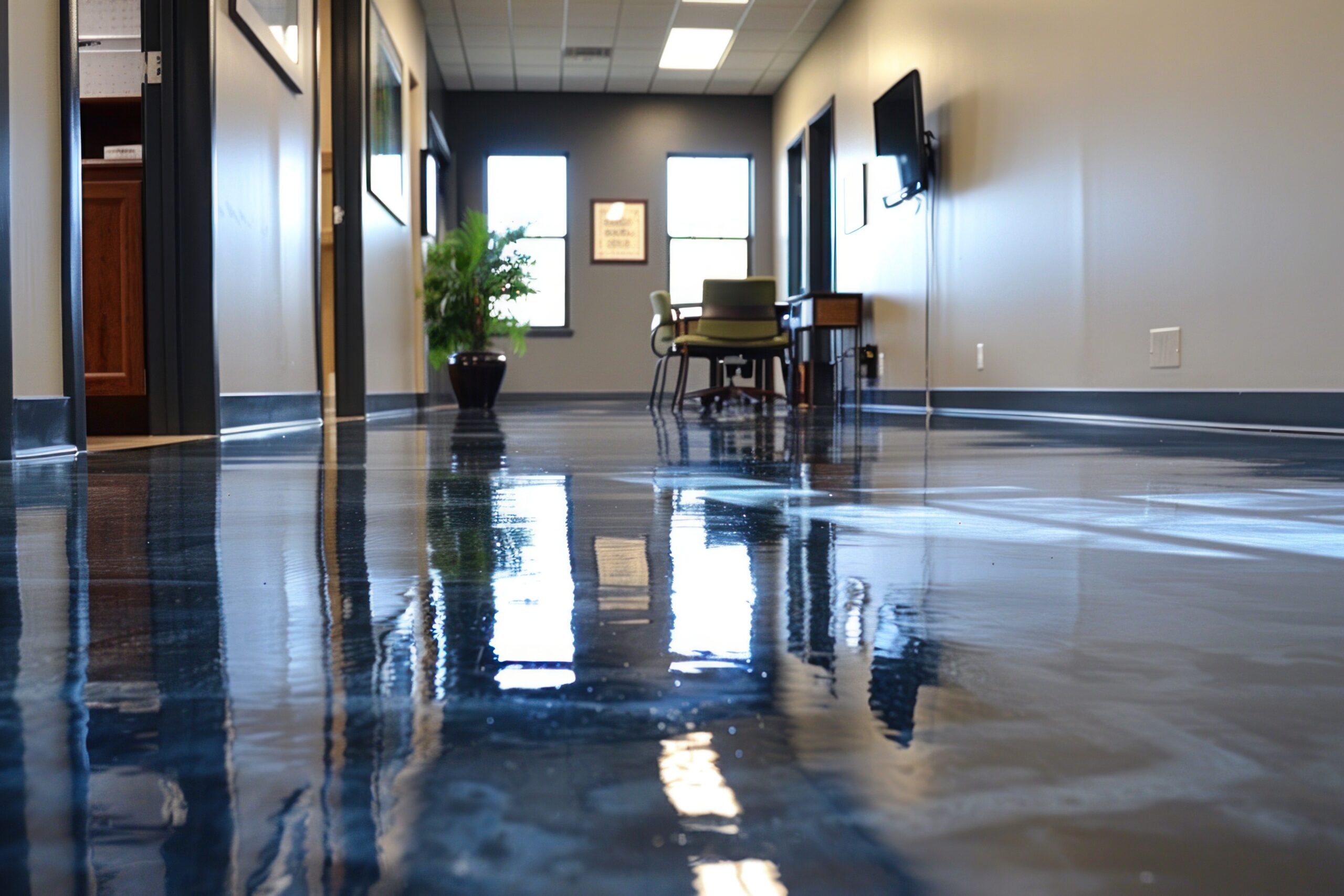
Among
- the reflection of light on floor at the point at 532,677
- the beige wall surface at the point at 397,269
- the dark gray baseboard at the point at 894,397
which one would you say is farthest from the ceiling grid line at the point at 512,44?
the reflection of light on floor at the point at 532,677

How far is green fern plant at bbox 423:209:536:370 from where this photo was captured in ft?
24.7

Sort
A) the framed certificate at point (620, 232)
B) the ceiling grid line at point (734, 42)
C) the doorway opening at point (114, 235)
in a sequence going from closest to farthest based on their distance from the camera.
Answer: the doorway opening at point (114, 235) < the ceiling grid line at point (734, 42) < the framed certificate at point (620, 232)

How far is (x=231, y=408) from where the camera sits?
11.9 ft

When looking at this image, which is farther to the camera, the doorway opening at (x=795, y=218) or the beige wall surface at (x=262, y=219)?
the doorway opening at (x=795, y=218)

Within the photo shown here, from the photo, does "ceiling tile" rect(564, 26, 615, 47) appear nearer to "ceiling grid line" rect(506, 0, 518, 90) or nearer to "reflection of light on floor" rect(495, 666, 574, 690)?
"ceiling grid line" rect(506, 0, 518, 90)

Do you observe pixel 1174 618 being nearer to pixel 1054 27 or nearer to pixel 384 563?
pixel 384 563

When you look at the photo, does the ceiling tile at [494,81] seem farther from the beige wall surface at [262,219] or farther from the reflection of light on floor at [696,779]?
the reflection of light on floor at [696,779]

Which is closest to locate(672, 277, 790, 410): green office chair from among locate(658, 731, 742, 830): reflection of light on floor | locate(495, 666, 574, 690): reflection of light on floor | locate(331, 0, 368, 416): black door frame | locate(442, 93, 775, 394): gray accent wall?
locate(331, 0, 368, 416): black door frame

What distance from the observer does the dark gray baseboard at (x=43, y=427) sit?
228 cm

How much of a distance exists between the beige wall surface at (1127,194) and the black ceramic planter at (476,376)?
2.43 m

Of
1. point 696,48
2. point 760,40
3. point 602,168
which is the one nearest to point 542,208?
point 602,168

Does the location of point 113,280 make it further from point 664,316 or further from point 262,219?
point 664,316

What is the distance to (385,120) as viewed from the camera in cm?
648

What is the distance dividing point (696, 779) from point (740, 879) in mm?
67
